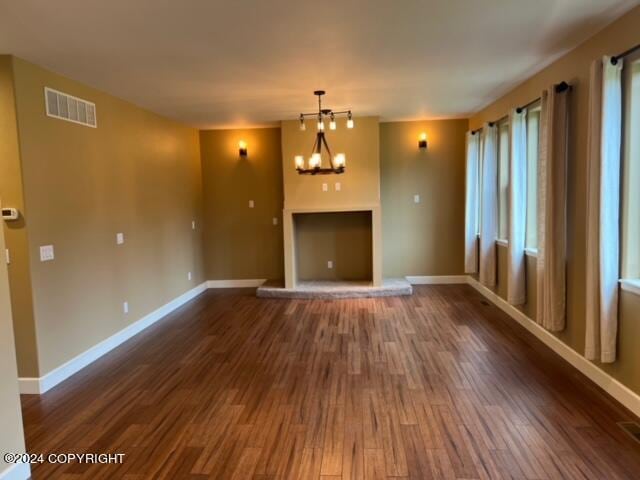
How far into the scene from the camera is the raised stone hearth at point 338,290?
631 cm

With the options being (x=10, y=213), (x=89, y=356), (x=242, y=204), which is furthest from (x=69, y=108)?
(x=242, y=204)

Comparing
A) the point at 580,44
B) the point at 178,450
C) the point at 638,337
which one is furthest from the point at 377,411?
the point at 580,44

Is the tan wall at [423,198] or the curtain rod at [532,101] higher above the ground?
the curtain rod at [532,101]

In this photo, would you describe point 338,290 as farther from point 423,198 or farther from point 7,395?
point 7,395

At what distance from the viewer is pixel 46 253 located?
11.6 feet

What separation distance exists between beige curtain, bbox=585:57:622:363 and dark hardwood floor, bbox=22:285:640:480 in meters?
0.55

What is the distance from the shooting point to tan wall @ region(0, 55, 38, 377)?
3.25 meters

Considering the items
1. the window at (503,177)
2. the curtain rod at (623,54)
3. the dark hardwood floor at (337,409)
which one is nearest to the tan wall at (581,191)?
the curtain rod at (623,54)

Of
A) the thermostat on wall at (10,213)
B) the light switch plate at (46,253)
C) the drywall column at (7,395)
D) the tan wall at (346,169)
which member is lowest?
the drywall column at (7,395)

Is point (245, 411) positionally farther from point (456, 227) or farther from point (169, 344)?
point (456, 227)

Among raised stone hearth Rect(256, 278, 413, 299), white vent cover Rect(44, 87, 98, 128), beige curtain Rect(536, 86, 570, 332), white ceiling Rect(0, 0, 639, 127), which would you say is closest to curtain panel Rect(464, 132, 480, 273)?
raised stone hearth Rect(256, 278, 413, 299)

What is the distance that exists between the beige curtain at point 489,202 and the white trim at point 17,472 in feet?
16.8

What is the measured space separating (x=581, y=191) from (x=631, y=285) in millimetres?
914

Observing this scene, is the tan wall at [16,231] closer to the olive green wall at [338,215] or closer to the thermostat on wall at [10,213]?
the thermostat on wall at [10,213]
